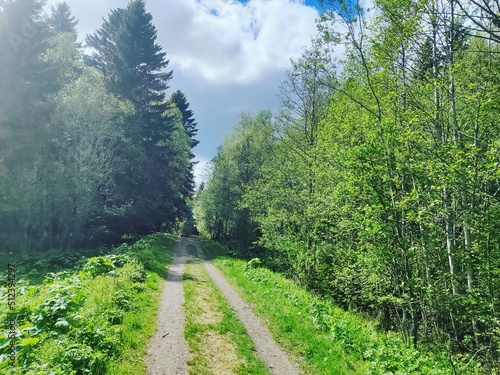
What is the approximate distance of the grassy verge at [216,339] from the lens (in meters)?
7.55

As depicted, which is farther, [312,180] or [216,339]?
[312,180]

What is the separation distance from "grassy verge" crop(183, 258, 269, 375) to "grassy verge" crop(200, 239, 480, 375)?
3.92ft

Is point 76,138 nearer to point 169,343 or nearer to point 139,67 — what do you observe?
point 139,67

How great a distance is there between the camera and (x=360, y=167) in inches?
380

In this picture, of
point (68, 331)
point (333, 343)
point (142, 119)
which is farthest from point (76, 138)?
point (333, 343)

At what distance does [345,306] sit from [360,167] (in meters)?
10.2

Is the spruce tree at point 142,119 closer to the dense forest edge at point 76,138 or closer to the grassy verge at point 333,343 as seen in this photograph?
the dense forest edge at point 76,138

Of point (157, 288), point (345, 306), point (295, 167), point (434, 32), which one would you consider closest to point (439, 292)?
point (434, 32)

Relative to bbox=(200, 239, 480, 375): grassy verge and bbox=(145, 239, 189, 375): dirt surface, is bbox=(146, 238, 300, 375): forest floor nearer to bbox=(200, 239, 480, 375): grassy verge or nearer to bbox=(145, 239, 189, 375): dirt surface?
bbox=(145, 239, 189, 375): dirt surface

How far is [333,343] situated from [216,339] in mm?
3371

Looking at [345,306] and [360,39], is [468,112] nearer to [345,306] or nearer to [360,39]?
[360,39]

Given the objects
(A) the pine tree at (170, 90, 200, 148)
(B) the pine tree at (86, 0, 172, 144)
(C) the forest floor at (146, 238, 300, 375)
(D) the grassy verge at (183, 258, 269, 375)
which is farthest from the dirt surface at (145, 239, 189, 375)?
(A) the pine tree at (170, 90, 200, 148)

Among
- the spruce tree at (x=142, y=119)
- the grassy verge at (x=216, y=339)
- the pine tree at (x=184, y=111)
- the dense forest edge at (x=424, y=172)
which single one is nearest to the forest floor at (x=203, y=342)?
the grassy verge at (x=216, y=339)

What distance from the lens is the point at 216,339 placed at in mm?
8992
